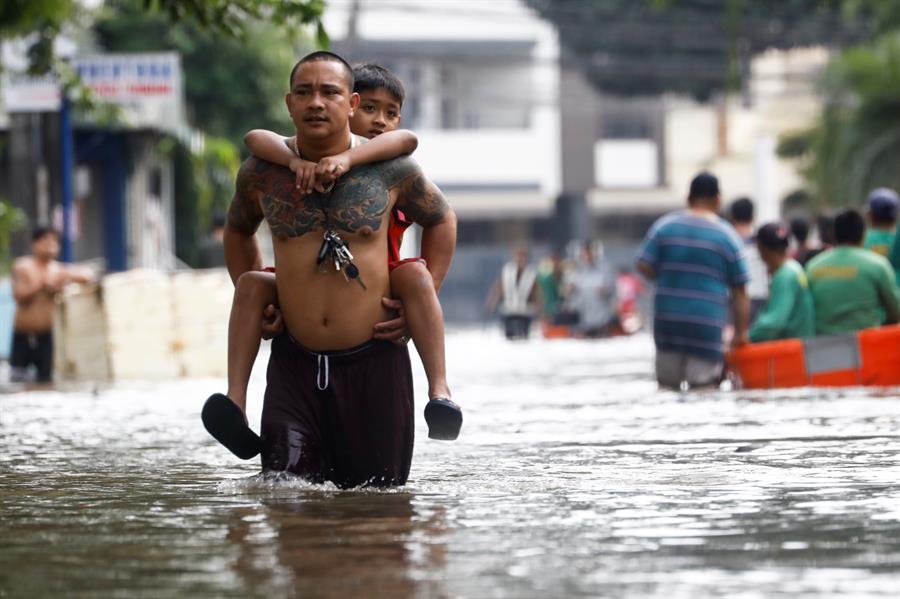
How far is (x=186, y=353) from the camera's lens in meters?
19.8

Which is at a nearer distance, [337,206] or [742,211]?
[337,206]

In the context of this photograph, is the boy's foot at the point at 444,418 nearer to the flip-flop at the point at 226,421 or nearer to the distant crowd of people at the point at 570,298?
the flip-flop at the point at 226,421

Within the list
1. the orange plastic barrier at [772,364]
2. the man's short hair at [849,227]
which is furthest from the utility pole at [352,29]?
the orange plastic barrier at [772,364]

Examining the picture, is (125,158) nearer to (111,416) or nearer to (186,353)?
(186,353)

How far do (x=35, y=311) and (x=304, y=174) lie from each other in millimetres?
12949

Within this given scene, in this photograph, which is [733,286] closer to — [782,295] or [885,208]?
[782,295]

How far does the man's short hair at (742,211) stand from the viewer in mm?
17109

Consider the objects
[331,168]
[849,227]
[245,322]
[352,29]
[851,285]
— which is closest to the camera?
[331,168]

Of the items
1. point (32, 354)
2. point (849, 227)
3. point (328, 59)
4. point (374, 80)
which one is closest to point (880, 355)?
point (849, 227)

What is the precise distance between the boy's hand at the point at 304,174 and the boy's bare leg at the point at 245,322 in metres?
0.39

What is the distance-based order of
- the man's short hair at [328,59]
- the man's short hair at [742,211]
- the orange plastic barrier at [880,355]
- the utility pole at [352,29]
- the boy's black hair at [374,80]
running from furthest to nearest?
the utility pole at [352,29] < the man's short hair at [742,211] < the orange plastic barrier at [880,355] < the boy's black hair at [374,80] < the man's short hair at [328,59]

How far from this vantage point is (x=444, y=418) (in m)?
6.96

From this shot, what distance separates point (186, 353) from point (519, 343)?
14.2 meters

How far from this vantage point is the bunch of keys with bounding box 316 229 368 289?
23.1ft
